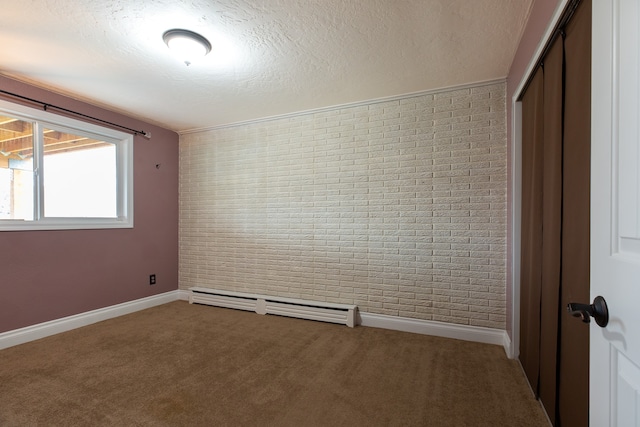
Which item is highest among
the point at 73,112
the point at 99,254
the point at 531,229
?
the point at 73,112

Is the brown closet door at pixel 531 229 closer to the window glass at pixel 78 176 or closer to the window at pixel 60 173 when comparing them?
the window at pixel 60 173

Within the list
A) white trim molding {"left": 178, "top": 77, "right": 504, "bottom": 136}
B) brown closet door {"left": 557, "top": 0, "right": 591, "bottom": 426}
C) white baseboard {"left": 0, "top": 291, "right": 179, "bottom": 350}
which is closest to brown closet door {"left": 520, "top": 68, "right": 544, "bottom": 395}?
brown closet door {"left": 557, "top": 0, "right": 591, "bottom": 426}

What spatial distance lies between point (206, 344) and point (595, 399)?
282cm

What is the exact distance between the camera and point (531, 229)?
1.97m

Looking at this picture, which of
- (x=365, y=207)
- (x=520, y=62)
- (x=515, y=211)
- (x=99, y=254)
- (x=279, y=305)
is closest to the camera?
(x=520, y=62)

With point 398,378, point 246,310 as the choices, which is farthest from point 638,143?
point 246,310

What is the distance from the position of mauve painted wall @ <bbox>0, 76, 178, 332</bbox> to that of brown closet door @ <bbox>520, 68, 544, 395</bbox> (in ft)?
14.1

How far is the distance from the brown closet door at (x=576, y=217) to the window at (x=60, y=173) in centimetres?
430

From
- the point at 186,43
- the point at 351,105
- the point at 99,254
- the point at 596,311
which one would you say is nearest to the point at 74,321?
the point at 99,254

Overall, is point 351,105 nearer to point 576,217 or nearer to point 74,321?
point 576,217

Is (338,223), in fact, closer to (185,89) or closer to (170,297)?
(185,89)

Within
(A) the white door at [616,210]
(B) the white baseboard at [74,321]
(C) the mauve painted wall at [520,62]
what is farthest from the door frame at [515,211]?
(B) the white baseboard at [74,321]

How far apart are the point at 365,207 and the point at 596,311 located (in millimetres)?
2597

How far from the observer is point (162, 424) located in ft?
5.66
